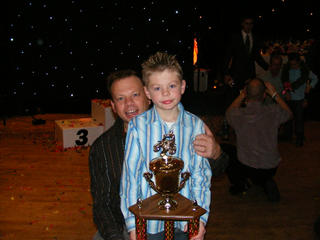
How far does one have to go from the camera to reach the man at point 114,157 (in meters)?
1.81

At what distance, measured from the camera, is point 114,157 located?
6.11 ft

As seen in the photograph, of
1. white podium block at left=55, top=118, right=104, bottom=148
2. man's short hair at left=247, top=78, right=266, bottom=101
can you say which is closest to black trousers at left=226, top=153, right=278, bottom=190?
man's short hair at left=247, top=78, right=266, bottom=101

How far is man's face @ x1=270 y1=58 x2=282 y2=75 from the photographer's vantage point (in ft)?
18.3

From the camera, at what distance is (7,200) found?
3979 mm

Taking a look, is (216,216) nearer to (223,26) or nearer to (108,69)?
(108,69)

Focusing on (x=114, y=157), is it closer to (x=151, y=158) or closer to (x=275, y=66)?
(x=151, y=158)

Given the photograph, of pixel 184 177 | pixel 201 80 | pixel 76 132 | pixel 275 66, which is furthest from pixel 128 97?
pixel 201 80

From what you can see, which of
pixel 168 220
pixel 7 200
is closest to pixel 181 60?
pixel 7 200

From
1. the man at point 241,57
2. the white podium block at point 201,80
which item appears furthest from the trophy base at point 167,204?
the white podium block at point 201,80

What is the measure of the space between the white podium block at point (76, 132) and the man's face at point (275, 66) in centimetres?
294

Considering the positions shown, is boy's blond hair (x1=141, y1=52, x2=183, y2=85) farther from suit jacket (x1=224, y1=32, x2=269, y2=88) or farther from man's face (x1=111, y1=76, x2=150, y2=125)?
suit jacket (x1=224, y1=32, x2=269, y2=88)

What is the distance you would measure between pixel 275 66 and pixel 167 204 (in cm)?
469

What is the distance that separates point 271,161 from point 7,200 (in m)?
2.93

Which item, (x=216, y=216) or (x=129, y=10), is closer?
(x=216, y=216)
